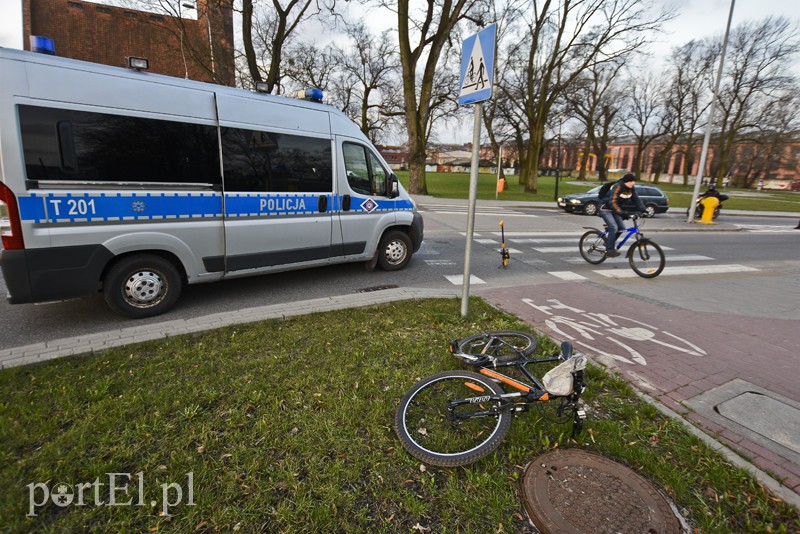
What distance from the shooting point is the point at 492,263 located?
8.69 m

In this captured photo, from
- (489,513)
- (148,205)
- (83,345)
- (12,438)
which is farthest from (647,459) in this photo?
(148,205)

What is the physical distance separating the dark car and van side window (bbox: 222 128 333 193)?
1732cm

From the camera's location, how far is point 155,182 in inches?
185

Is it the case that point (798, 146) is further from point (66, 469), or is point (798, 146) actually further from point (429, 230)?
point (66, 469)

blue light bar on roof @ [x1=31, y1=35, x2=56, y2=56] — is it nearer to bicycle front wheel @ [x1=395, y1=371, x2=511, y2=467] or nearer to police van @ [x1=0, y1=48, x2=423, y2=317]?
police van @ [x1=0, y1=48, x2=423, y2=317]

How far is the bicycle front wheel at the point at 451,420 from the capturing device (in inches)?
101

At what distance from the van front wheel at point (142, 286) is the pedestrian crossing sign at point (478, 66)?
406 centimetres

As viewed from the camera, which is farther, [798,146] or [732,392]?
[798,146]

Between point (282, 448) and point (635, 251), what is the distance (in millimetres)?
8318

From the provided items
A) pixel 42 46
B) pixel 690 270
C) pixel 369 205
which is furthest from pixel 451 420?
pixel 690 270

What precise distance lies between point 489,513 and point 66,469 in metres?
2.48

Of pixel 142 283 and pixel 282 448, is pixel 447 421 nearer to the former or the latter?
pixel 282 448

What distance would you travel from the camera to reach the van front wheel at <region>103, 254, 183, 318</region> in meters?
4.68

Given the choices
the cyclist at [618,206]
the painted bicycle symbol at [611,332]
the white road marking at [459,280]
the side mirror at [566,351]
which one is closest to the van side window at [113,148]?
the white road marking at [459,280]
